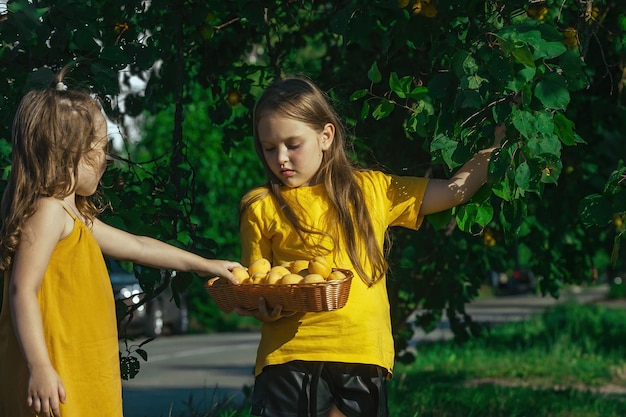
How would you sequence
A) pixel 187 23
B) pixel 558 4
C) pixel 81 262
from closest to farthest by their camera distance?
1. pixel 81 262
2. pixel 558 4
3. pixel 187 23

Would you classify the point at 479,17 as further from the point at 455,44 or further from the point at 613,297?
the point at 613,297

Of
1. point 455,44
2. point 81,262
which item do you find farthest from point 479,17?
point 81,262

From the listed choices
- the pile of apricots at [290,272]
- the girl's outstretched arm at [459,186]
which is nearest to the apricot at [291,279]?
the pile of apricots at [290,272]

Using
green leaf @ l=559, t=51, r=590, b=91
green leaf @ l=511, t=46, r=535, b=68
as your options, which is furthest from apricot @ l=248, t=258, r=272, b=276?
green leaf @ l=559, t=51, r=590, b=91

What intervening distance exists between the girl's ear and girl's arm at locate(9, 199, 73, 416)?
36.4 inches

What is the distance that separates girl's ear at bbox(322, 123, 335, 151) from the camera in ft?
11.5

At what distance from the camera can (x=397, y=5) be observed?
13.5 ft

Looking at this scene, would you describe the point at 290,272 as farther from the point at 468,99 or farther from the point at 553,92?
the point at 553,92

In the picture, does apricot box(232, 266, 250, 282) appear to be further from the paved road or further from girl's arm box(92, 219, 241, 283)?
the paved road

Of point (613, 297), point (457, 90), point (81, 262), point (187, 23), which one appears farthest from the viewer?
point (613, 297)

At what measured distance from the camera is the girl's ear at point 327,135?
3490mm

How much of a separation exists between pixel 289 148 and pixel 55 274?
0.83 metres

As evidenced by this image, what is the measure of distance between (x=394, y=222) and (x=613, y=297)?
25979 mm

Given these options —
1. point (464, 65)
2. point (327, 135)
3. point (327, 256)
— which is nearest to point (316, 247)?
point (327, 256)
